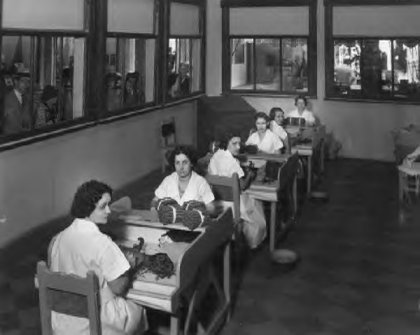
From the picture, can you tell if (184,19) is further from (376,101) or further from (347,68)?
(376,101)

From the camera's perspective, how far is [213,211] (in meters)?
4.78

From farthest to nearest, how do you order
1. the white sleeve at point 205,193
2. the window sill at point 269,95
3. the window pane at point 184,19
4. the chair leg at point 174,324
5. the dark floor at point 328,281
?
the window sill at point 269,95, the window pane at point 184,19, the white sleeve at point 205,193, the dark floor at point 328,281, the chair leg at point 174,324

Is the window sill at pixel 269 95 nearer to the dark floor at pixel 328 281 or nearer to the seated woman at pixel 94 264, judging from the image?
the dark floor at pixel 328 281

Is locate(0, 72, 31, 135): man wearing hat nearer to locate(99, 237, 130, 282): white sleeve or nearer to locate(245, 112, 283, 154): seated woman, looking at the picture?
locate(245, 112, 283, 154): seated woman

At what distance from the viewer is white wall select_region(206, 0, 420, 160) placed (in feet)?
36.8

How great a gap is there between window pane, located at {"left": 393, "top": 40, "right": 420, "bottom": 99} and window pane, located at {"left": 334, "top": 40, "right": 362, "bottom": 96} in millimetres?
656

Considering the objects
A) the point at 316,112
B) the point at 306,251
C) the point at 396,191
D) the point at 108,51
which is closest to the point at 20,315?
the point at 306,251

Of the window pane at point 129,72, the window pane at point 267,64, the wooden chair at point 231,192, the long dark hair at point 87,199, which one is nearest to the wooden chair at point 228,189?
the wooden chair at point 231,192

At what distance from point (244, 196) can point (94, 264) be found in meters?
2.68

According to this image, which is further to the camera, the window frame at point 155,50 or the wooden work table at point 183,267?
the window frame at point 155,50

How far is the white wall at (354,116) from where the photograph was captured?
36.8 feet

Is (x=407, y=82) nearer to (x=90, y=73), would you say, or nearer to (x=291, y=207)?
(x=291, y=207)

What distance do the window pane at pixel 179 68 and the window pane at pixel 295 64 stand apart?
1830mm

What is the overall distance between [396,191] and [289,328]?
4.88 metres
